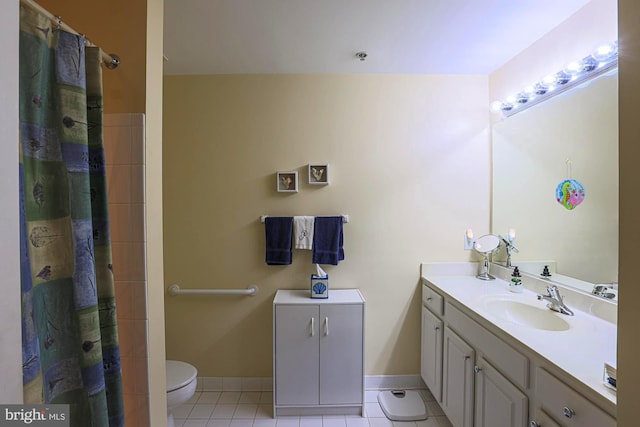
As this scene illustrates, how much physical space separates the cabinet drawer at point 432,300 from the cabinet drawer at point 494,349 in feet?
0.55

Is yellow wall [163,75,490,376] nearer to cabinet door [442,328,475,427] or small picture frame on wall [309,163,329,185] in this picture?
small picture frame on wall [309,163,329,185]

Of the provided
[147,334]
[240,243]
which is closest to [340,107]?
A: [240,243]

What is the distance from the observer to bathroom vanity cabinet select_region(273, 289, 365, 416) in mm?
1995

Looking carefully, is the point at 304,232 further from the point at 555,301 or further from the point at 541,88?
the point at 541,88

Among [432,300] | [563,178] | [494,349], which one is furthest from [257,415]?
[563,178]

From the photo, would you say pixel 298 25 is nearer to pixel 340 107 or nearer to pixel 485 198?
pixel 340 107

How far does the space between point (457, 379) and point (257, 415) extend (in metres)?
1.33

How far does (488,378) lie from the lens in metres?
1.39

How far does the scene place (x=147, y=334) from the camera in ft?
3.53

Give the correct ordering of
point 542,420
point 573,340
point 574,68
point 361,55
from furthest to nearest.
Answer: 1. point 361,55
2. point 574,68
3. point 573,340
4. point 542,420

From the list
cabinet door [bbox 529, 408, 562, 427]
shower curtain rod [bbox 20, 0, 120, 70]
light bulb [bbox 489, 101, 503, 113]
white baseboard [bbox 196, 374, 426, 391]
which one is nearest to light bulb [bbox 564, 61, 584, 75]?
light bulb [bbox 489, 101, 503, 113]

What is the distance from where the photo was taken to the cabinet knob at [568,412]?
37.2 inches

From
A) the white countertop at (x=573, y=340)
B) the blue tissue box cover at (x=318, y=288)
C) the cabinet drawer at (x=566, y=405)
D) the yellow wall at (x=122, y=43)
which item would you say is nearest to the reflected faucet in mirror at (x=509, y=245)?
the white countertop at (x=573, y=340)
